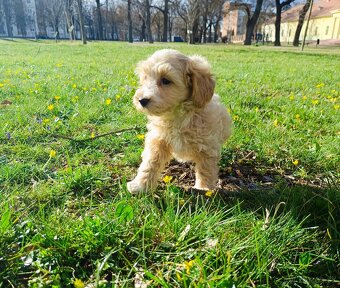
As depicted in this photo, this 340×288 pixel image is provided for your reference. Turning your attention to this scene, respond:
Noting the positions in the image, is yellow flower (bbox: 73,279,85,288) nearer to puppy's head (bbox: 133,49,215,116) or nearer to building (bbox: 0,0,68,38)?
puppy's head (bbox: 133,49,215,116)

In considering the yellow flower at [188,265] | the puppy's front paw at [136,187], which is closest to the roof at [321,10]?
the puppy's front paw at [136,187]

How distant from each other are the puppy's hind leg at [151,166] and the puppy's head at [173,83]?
13.2 inches

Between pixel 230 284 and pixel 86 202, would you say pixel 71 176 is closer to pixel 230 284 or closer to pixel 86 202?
pixel 86 202

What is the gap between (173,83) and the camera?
293 cm

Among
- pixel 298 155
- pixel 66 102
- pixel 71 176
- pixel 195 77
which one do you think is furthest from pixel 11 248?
pixel 66 102

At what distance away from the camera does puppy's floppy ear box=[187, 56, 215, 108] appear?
2.86 m

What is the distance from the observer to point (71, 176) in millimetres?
2652

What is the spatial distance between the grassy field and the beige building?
237ft

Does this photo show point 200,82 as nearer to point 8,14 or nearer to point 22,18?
point 8,14

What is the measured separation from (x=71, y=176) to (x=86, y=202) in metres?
0.38

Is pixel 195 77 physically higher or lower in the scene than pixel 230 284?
higher

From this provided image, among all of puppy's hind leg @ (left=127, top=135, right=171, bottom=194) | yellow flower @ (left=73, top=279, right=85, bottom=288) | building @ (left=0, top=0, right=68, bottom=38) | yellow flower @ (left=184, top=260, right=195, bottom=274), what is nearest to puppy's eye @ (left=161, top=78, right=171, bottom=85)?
puppy's hind leg @ (left=127, top=135, right=171, bottom=194)

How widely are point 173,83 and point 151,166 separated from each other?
0.85m

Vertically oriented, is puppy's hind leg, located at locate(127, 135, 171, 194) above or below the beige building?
below
